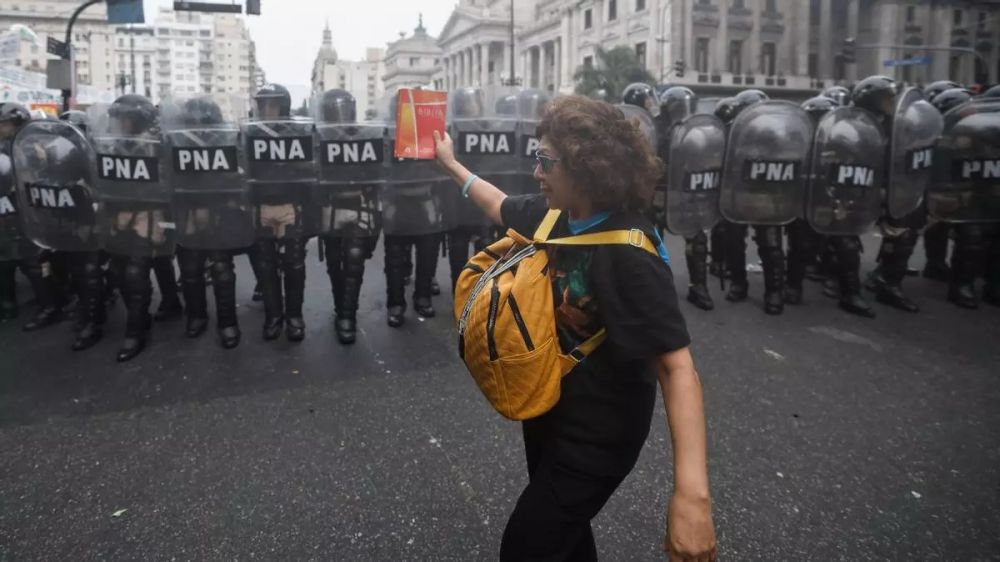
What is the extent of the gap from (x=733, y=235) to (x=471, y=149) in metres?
2.59

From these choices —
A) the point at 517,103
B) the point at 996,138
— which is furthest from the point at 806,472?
the point at 996,138

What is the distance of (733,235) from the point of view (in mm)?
6406

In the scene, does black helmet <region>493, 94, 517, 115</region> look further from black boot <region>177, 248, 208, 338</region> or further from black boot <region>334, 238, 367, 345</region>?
black boot <region>177, 248, 208, 338</region>

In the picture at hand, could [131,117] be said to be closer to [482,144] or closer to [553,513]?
[482,144]

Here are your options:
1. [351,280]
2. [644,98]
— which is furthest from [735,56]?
[351,280]

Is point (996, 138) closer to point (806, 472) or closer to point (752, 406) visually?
point (752, 406)

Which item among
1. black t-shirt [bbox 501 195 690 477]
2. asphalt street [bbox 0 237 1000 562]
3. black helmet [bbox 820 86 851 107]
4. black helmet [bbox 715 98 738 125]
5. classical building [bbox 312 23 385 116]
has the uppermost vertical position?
classical building [bbox 312 23 385 116]

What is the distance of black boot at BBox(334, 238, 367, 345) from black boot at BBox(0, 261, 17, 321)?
9.58 ft

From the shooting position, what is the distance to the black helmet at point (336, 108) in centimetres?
518

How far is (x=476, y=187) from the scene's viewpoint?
234 cm

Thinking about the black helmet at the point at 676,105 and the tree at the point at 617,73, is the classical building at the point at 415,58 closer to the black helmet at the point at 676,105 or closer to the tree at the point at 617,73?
the tree at the point at 617,73

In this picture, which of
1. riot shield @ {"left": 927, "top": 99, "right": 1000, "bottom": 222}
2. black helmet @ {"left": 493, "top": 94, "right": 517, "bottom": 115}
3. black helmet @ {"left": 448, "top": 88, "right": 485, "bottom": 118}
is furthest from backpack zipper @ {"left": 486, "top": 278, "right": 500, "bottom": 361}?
riot shield @ {"left": 927, "top": 99, "right": 1000, "bottom": 222}

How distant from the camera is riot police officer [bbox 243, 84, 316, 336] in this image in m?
4.90

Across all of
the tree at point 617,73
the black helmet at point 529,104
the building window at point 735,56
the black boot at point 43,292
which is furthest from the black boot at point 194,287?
the building window at point 735,56
